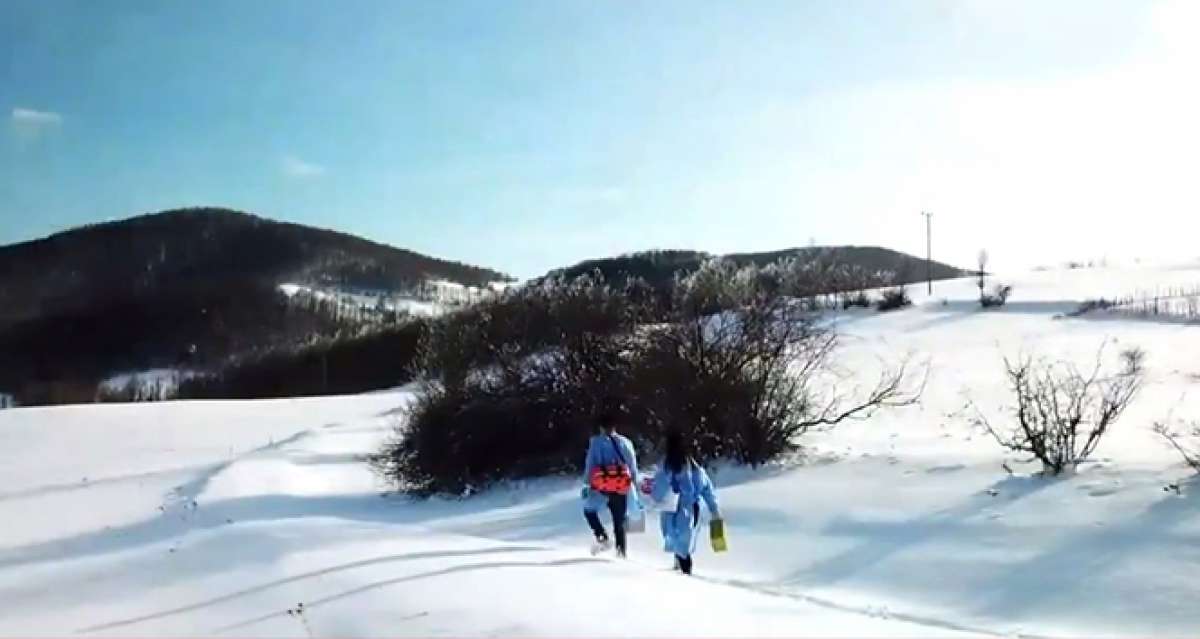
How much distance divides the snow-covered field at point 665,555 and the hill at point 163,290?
5435 centimetres

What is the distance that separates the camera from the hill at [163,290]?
109 m

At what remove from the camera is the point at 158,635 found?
25.2ft

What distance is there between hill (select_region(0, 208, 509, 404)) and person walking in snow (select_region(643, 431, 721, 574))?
64710 millimetres

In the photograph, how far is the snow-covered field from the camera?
780 centimetres

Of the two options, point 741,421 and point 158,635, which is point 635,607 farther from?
point 741,421

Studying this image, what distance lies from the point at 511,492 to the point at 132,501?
8.86 m

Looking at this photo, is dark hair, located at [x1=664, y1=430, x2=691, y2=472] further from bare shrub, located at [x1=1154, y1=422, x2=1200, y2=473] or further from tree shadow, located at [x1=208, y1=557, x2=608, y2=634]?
bare shrub, located at [x1=1154, y1=422, x2=1200, y2=473]

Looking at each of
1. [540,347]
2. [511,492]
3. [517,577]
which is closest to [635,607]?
[517,577]

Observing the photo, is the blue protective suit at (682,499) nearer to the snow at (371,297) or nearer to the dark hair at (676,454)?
the dark hair at (676,454)

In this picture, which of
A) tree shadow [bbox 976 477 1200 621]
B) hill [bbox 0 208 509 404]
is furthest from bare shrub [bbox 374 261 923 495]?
hill [bbox 0 208 509 404]

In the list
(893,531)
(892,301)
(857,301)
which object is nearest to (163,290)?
(857,301)

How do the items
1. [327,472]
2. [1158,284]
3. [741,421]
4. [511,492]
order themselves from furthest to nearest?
[1158,284] < [327,472] < [511,492] < [741,421]

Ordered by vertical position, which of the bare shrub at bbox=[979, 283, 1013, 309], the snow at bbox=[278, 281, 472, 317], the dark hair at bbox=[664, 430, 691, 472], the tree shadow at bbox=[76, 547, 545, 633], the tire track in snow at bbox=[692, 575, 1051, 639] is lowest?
the tire track in snow at bbox=[692, 575, 1051, 639]

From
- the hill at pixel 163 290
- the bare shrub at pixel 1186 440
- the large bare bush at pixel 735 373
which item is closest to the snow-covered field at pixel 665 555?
the bare shrub at pixel 1186 440
